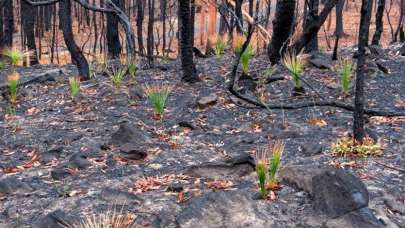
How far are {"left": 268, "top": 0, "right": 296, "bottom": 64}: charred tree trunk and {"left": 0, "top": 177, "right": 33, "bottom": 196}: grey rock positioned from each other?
375cm

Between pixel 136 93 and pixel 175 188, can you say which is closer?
pixel 175 188

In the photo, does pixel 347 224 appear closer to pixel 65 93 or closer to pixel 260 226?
pixel 260 226

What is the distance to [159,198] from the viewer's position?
366cm

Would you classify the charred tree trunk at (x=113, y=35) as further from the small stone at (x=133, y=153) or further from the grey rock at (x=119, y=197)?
the grey rock at (x=119, y=197)

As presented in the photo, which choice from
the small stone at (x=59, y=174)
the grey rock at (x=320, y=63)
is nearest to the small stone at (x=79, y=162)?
the small stone at (x=59, y=174)

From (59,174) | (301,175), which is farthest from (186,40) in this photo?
(301,175)

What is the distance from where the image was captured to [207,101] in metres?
6.21

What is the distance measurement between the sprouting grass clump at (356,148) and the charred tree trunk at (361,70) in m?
0.06

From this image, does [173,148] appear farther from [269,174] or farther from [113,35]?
[113,35]

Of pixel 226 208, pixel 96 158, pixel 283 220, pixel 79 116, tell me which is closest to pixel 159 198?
pixel 226 208

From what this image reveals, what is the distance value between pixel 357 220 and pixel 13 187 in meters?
2.66

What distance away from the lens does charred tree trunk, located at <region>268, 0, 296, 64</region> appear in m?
6.77

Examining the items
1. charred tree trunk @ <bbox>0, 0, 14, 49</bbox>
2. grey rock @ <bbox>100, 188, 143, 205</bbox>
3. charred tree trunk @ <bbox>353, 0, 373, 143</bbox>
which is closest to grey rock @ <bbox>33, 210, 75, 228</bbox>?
grey rock @ <bbox>100, 188, 143, 205</bbox>

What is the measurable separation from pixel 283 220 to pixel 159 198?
37.8 inches
